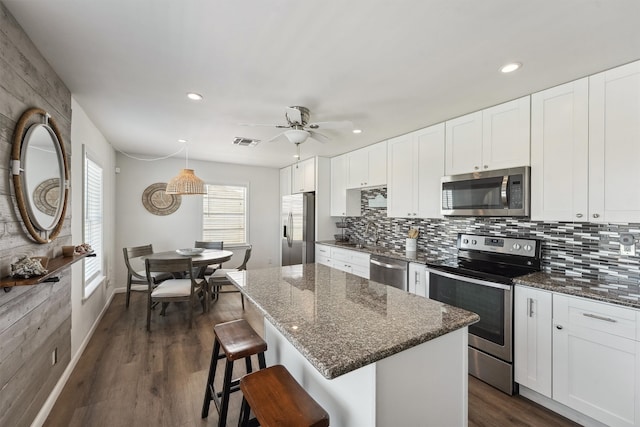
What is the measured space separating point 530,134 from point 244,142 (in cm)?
322

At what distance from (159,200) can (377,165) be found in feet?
12.7

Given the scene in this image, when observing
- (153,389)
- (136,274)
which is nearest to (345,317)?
(153,389)

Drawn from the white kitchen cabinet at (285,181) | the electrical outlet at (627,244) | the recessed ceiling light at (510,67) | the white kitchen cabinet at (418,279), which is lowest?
the white kitchen cabinet at (418,279)

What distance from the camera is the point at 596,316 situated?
1.83 m

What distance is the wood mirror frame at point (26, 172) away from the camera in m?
1.57

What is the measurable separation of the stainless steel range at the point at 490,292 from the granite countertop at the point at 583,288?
0.42ft

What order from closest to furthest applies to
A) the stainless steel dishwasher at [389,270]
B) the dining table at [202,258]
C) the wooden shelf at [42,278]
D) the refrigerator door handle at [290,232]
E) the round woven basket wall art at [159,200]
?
1. the wooden shelf at [42,278]
2. the stainless steel dishwasher at [389,270]
3. the dining table at [202,258]
4. the round woven basket wall art at [159,200]
5. the refrigerator door handle at [290,232]

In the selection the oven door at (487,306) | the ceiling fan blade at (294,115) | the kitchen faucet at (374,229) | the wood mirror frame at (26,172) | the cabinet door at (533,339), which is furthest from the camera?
the kitchen faucet at (374,229)

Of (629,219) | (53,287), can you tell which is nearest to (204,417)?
(53,287)

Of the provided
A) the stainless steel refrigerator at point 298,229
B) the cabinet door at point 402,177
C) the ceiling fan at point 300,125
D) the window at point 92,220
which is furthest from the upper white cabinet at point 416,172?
the window at point 92,220

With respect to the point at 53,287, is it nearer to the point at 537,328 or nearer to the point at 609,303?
the point at 537,328

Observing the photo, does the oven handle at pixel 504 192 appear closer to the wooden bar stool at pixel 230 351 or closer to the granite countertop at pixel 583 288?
the granite countertop at pixel 583 288

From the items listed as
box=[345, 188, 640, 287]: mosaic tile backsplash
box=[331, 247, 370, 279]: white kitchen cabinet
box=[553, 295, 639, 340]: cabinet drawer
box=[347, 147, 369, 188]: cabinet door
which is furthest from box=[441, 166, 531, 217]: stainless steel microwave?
box=[347, 147, 369, 188]: cabinet door

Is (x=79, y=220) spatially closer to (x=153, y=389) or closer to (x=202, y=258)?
(x=202, y=258)
